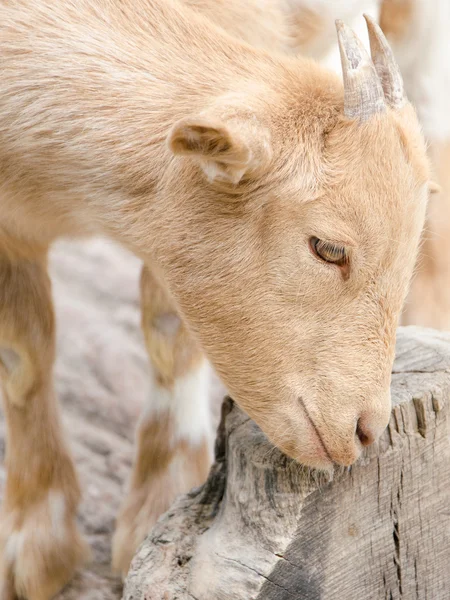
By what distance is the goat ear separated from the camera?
2391 mm

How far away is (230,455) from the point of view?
2857 mm

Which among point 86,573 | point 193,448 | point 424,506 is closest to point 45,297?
point 193,448

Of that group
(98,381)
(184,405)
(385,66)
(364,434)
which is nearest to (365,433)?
(364,434)

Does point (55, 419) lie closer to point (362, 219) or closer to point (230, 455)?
point (230, 455)

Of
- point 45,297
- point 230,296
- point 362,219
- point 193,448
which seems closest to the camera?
point 362,219

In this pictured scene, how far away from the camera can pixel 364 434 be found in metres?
2.63

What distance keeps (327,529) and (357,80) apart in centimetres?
123

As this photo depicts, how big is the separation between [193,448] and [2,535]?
91 centimetres

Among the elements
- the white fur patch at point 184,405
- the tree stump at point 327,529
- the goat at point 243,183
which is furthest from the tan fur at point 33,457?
the tree stump at point 327,529

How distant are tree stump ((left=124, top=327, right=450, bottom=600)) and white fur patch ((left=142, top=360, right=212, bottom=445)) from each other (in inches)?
53.3

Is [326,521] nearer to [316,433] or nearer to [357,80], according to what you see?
[316,433]

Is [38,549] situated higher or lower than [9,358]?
lower

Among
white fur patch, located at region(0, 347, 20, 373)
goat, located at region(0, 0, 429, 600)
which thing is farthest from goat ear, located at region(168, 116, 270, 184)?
white fur patch, located at region(0, 347, 20, 373)

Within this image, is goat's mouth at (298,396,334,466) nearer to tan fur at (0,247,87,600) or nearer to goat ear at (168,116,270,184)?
goat ear at (168,116,270,184)
